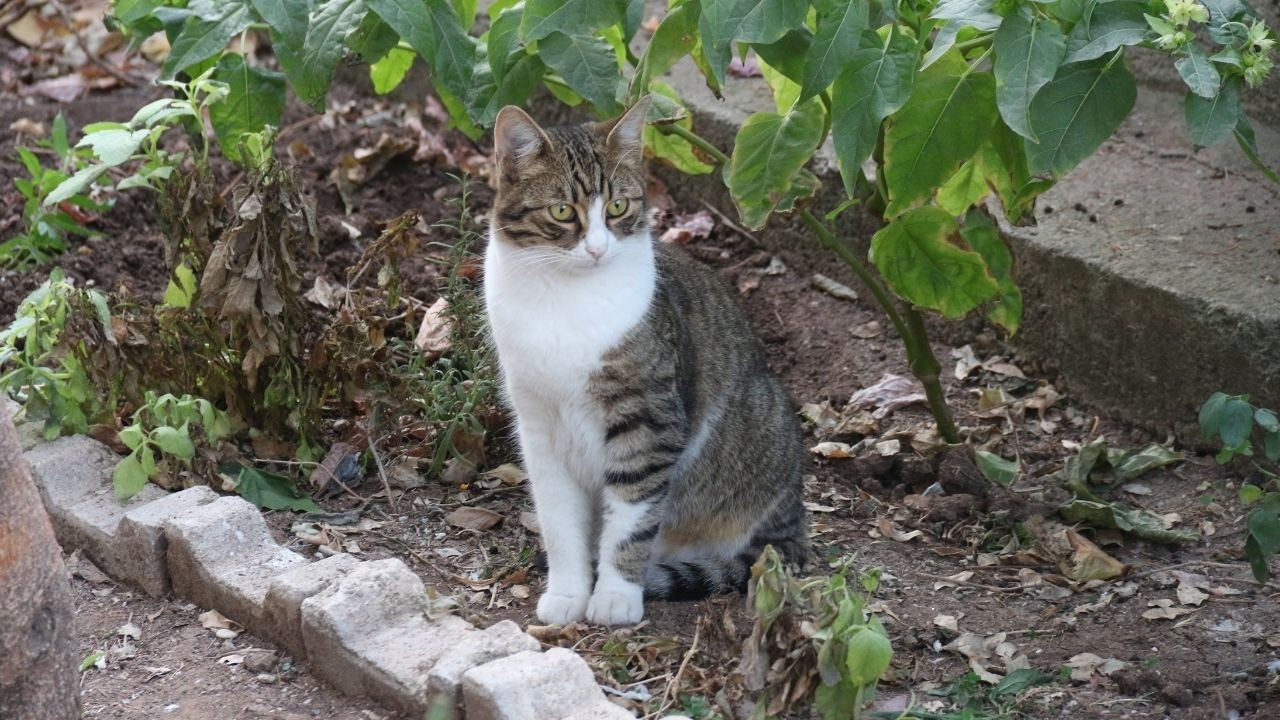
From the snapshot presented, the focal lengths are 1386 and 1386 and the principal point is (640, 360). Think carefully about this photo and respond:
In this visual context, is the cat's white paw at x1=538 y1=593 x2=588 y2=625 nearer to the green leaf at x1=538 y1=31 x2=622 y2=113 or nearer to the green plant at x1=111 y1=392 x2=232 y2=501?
the green plant at x1=111 y1=392 x2=232 y2=501

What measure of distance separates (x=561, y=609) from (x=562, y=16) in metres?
1.42

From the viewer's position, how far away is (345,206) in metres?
5.43

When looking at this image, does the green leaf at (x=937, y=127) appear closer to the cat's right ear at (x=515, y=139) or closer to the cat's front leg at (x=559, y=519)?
the cat's right ear at (x=515, y=139)

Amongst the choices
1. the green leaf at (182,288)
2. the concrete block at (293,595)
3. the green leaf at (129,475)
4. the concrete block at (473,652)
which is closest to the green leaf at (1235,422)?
the concrete block at (473,652)

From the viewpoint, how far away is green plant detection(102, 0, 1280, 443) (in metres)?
2.84

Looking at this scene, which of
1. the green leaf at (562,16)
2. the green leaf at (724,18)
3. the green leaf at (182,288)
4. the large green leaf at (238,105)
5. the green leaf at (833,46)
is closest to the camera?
the green leaf at (724,18)

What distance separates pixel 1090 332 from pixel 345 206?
9.32 ft

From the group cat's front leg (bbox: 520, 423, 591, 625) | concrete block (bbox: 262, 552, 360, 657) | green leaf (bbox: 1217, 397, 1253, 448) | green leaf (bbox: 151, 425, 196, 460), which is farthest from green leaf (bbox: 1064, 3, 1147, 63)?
green leaf (bbox: 151, 425, 196, 460)

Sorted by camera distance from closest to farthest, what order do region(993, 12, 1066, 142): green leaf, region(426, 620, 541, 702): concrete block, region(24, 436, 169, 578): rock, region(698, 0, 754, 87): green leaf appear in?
1. region(426, 620, 541, 702): concrete block
2. region(993, 12, 1066, 142): green leaf
3. region(698, 0, 754, 87): green leaf
4. region(24, 436, 169, 578): rock

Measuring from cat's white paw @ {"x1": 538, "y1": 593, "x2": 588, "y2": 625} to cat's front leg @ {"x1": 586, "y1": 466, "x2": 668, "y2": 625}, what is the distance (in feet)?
0.09

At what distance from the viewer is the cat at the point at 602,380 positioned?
3340 mm

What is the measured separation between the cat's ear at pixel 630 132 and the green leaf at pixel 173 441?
1.31 m

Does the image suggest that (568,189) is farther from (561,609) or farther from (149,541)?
(149,541)

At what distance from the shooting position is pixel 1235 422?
2.88 meters
